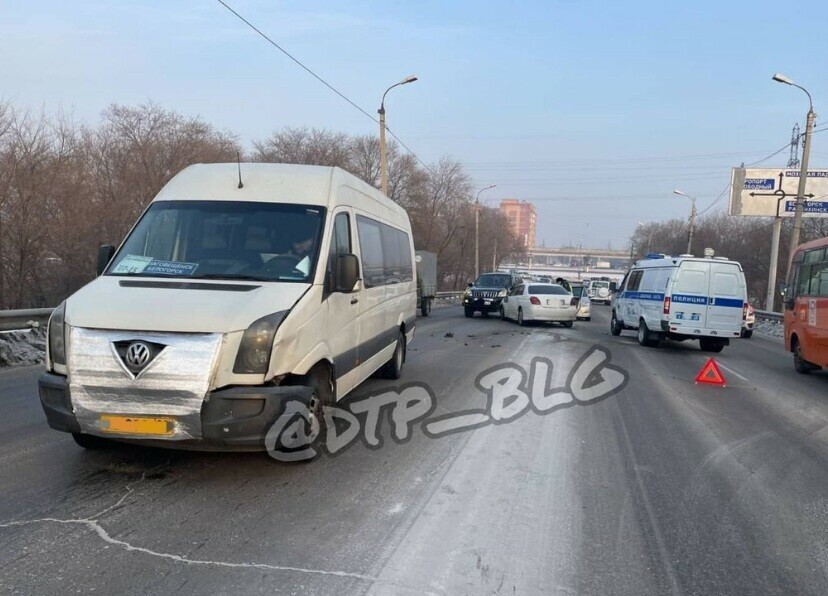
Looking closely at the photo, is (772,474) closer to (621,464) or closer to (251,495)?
(621,464)

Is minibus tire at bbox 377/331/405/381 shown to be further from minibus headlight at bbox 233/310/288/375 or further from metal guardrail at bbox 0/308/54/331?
metal guardrail at bbox 0/308/54/331

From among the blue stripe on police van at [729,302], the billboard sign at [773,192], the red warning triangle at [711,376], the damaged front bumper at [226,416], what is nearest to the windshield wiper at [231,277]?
the damaged front bumper at [226,416]

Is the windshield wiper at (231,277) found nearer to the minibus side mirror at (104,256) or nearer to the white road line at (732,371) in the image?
the minibus side mirror at (104,256)

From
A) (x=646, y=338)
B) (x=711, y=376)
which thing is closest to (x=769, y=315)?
(x=646, y=338)

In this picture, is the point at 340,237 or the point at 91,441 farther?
the point at 340,237

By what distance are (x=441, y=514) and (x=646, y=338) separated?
44.2 feet

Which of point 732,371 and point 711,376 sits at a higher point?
point 711,376

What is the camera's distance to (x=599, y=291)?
5331 centimetres

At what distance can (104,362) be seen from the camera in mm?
4289

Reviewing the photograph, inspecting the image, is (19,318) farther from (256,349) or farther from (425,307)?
(425,307)

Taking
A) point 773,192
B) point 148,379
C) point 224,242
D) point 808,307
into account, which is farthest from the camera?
point 773,192

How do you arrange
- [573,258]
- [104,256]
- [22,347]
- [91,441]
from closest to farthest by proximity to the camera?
[91,441], [104,256], [22,347], [573,258]

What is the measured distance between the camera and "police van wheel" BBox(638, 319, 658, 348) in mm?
16219

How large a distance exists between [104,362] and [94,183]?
2856cm
